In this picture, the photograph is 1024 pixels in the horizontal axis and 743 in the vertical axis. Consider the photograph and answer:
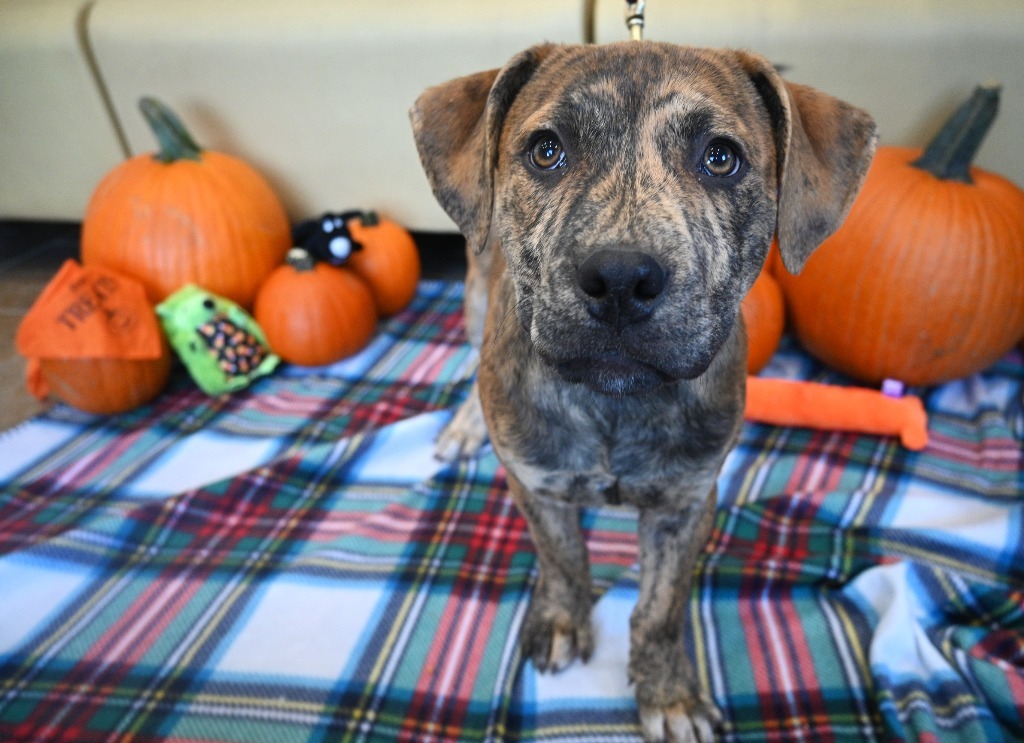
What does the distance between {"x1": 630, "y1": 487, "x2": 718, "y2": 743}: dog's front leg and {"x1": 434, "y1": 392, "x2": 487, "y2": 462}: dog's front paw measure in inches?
41.5

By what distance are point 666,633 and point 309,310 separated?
2.13 metres

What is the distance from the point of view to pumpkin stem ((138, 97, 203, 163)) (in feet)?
10.7

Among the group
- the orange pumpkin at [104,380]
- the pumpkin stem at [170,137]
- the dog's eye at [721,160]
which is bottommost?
the orange pumpkin at [104,380]

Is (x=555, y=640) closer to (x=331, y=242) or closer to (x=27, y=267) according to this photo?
(x=331, y=242)

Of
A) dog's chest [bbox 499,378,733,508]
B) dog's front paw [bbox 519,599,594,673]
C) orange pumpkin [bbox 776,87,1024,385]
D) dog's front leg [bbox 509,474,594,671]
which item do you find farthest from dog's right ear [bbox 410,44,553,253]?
orange pumpkin [bbox 776,87,1024,385]

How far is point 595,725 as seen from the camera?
1.82m

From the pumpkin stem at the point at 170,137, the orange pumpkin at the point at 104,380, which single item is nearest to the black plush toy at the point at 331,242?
the pumpkin stem at the point at 170,137

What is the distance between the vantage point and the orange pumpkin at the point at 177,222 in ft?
10.4

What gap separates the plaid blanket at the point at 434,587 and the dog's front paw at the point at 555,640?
0.05 m

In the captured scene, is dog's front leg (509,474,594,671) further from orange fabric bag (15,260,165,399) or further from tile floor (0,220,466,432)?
tile floor (0,220,466,432)

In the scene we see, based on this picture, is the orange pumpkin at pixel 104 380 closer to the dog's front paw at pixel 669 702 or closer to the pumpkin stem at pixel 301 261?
the pumpkin stem at pixel 301 261

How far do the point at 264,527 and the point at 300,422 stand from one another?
0.63 m

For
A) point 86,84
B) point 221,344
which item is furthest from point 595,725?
point 86,84

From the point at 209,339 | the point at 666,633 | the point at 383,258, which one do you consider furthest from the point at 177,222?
the point at 666,633
